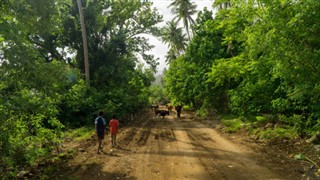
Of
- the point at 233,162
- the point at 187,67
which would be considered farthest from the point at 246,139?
the point at 187,67

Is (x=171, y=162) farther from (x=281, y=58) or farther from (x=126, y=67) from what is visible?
(x=126, y=67)

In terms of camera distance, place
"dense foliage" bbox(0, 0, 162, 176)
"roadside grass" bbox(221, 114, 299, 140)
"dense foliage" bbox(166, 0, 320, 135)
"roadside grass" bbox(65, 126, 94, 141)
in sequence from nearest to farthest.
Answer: "dense foliage" bbox(0, 0, 162, 176)
"dense foliage" bbox(166, 0, 320, 135)
"roadside grass" bbox(221, 114, 299, 140)
"roadside grass" bbox(65, 126, 94, 141)

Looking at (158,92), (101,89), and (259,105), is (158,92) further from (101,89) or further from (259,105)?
(259,105)

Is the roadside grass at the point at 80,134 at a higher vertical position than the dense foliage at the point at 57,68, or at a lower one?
lower

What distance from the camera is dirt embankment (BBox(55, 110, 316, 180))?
896 cm

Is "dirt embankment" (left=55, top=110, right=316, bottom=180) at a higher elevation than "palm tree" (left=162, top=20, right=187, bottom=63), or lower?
lower

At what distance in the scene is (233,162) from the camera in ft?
34.1

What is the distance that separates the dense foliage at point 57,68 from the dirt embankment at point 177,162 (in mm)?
1849

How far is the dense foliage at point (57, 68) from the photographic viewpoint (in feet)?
27.6

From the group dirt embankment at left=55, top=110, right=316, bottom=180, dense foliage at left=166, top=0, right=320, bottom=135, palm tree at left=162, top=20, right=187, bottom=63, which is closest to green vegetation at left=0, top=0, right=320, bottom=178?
dense foliage at left=166, top=0, right=320, bottom=135

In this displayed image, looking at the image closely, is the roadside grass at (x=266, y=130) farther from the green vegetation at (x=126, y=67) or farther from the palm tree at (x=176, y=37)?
the palm tree at (x=176, y=37)

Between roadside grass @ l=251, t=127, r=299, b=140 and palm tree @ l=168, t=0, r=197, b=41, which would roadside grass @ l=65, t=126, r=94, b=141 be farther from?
palm tree @ l=168, t=0, r=197, b=41

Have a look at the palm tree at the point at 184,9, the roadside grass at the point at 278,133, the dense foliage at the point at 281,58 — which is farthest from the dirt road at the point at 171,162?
the palm tree at the point at 184,9

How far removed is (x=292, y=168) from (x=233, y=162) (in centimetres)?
188
